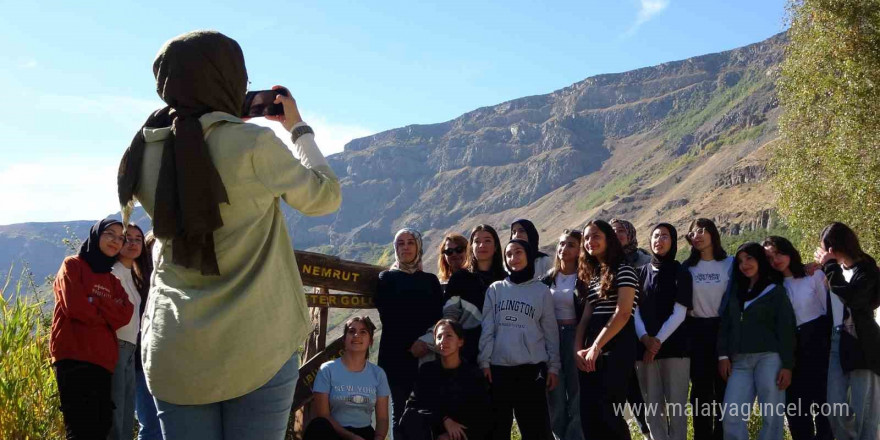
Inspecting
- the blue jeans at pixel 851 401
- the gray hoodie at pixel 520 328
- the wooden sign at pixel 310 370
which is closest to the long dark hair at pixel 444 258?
the gray hoodie at pixel 520 328

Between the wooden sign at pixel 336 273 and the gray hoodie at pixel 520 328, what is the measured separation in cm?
89

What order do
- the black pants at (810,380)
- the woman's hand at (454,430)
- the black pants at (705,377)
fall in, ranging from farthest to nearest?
the black pants at (705,377) < the black pants at (810,380) < the woman's hand at (454,430)

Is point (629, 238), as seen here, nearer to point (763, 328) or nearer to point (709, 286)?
point (709, 286)

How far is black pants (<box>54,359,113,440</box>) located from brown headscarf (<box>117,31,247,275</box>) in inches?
96.4

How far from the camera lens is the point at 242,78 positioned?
205cm

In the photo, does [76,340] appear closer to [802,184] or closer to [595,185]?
[802,184]

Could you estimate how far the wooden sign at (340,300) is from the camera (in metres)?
5.44

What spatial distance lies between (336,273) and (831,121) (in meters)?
15.5

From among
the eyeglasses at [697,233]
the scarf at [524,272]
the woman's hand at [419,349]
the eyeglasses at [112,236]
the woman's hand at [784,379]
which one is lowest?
the woman's hand at [784,379]

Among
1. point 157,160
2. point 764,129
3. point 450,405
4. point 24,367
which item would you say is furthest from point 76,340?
point 764,129

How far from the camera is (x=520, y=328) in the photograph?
5359 mm

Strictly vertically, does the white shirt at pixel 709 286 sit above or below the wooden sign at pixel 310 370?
above

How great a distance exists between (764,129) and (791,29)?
146 m

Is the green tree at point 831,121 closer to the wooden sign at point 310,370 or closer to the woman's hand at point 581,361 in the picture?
the woman's hand at point 581,361
